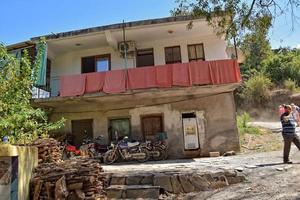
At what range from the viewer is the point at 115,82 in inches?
579

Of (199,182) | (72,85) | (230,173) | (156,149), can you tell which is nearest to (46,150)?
(199,182)

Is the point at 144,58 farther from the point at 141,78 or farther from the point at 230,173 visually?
the point at 230,173

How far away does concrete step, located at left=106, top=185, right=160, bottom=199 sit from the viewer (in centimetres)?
840

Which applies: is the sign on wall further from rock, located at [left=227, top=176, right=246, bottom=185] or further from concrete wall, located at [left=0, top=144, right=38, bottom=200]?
concrete wall, located at [left=0, top=144, right=38, bottom=200]

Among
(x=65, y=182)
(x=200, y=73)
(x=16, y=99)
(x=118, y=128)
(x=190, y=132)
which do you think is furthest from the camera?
(x=118, y=128)

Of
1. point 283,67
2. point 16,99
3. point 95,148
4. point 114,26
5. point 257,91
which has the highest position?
point 283,67

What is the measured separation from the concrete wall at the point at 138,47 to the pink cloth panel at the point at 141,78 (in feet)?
6.86

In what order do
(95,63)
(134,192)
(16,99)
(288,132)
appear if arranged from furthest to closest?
(95,63)
(288,132)
(134,192)
(16,99)

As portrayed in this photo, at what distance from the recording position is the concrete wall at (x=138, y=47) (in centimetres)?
1639

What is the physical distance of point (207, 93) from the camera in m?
15.4

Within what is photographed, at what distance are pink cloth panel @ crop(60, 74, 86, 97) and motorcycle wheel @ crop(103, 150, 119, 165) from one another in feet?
9.58

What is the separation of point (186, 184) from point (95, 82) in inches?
304

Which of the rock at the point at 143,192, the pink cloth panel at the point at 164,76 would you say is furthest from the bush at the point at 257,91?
the rock at the point at 143,192

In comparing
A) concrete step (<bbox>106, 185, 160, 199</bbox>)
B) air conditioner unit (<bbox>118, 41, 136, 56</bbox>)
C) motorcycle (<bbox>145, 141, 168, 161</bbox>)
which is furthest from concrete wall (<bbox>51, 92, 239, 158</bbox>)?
concrete step (<bbox>106, 185, 160, 199</bbox>)
